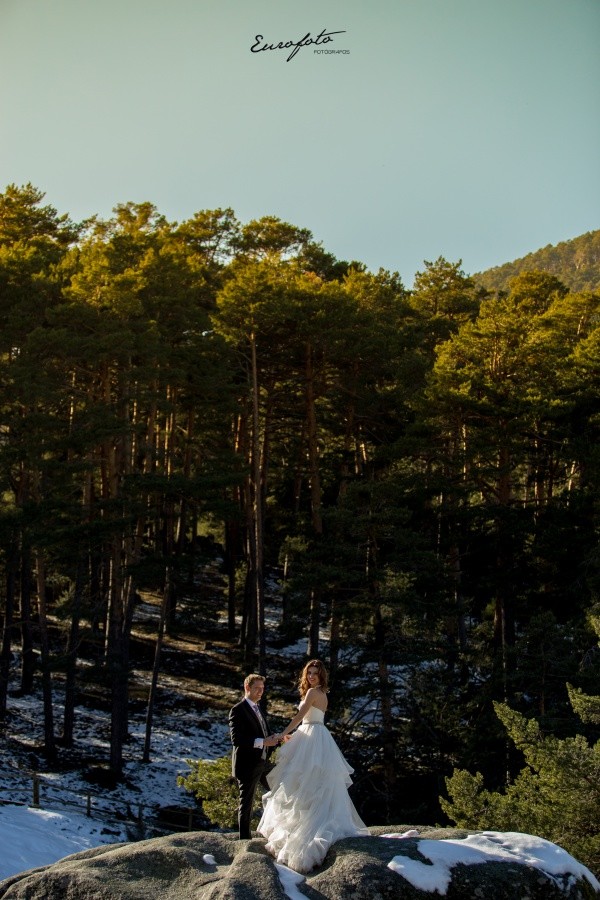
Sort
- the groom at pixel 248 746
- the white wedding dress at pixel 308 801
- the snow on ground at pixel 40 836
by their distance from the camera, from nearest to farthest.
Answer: the white wedding dress at pixel 308 801, the groom at pixel 248 746, the snow on ground at pixel 40 836

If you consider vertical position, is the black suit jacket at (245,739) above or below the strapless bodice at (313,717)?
below

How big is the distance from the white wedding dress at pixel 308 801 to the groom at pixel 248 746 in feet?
0.97

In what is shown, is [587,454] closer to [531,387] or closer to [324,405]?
[531,387]

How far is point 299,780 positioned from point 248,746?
0.71 metres

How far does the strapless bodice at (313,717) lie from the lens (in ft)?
25.1

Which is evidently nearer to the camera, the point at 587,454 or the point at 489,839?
the point at 489,839

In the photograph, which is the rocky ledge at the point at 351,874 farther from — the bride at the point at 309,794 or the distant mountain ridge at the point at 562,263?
the distant mountain ridge at the point at 562,263

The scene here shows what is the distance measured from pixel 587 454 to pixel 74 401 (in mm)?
14852

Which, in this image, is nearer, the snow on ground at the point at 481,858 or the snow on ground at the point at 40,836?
the snow on ground at the point at 481,858

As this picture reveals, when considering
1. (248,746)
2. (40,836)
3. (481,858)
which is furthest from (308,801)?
(40,836)

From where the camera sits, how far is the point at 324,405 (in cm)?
3194

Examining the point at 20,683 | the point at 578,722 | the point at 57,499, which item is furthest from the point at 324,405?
the point at 578,722

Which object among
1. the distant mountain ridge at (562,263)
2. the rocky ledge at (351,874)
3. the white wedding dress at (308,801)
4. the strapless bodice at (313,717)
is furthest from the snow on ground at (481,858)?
the distant mountain ridge at (562,263)

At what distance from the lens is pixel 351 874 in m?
6.06
